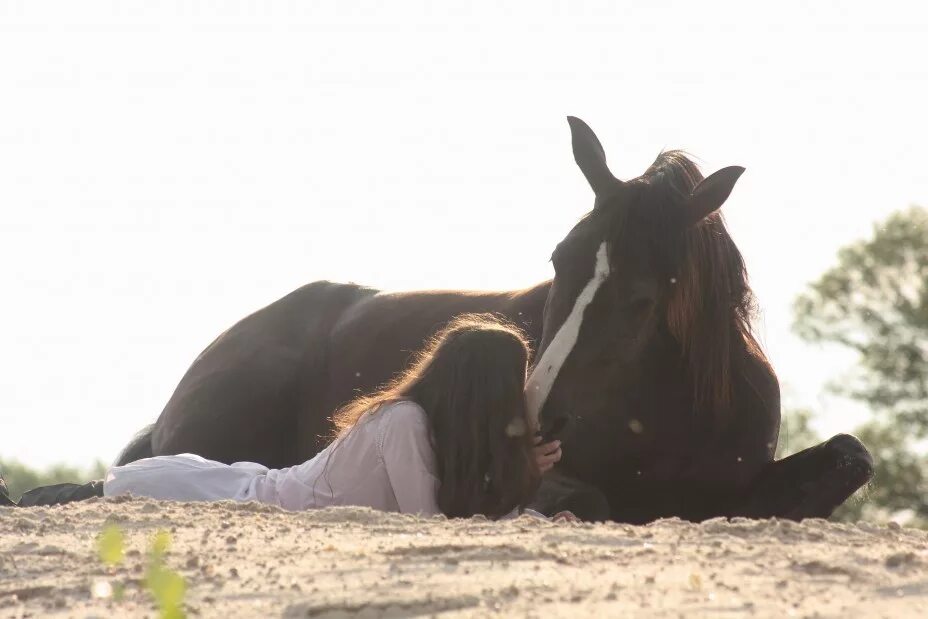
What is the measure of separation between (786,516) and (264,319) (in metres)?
3.98

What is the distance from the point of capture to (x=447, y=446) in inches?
182

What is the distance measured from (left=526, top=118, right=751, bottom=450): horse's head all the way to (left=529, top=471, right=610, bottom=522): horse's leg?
503 mm

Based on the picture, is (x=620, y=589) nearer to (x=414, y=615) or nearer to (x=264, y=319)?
(x=414, y=615)

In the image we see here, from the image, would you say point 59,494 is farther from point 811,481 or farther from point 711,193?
point 811,481

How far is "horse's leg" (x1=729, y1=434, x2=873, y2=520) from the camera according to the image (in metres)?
5.36

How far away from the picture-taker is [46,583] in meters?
2.88

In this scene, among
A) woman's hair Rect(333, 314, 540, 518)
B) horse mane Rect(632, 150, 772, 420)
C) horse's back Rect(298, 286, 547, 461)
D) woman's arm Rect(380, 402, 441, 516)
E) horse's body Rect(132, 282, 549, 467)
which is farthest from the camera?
horse's body Rect(132, 282, 549, 467)

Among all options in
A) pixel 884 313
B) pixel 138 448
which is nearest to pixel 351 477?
pixel 138 448

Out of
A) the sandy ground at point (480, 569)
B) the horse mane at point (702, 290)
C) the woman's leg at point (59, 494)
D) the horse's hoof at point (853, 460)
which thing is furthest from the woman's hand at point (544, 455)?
the woman's leg at point (59, 494)

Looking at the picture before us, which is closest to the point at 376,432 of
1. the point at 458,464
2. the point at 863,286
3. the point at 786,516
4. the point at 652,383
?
the point at 458,464

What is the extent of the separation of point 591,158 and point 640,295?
3.17 ft

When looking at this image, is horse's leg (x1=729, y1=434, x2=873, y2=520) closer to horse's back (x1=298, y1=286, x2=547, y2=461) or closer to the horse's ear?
the horse's ear

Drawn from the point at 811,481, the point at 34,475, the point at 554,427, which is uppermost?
the point at 554,427

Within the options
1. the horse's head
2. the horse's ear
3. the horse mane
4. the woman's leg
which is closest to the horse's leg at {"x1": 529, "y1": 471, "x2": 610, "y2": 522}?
the horse's head
